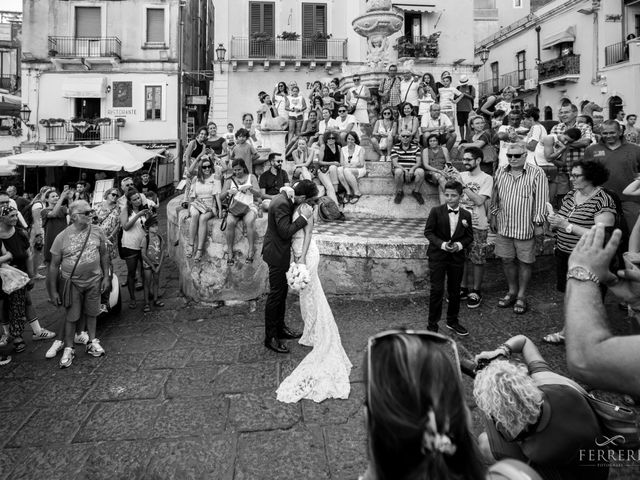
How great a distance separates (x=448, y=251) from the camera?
4750 millimetres

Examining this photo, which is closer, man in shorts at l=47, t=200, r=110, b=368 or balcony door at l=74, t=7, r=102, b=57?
man in shorts at l=47, t=200, r=110, b=368

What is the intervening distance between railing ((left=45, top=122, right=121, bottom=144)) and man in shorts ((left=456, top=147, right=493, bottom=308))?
77.2ft

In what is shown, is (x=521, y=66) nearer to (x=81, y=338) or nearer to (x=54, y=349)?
(x=81, y=338)

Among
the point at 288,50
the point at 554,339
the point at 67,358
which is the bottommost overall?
the point at 67,358

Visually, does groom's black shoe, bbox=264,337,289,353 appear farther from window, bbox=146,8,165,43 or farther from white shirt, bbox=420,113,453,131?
window, bbox=146,8,165,43

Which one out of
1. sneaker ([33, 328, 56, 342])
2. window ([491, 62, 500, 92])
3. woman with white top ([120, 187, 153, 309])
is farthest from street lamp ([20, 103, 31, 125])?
window ([491, 62, 500, 92])

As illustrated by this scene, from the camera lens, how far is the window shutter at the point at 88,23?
81.7ft

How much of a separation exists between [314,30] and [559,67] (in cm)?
1349

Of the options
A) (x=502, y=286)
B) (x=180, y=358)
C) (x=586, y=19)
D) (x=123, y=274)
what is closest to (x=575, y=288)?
(x=180, y=358)

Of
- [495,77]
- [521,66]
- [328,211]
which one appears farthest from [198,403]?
[495,77]

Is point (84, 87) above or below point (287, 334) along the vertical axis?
above

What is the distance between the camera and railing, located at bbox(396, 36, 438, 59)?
22766 mm

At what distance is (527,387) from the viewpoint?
169 centimetres

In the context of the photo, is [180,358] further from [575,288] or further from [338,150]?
[338,150]
